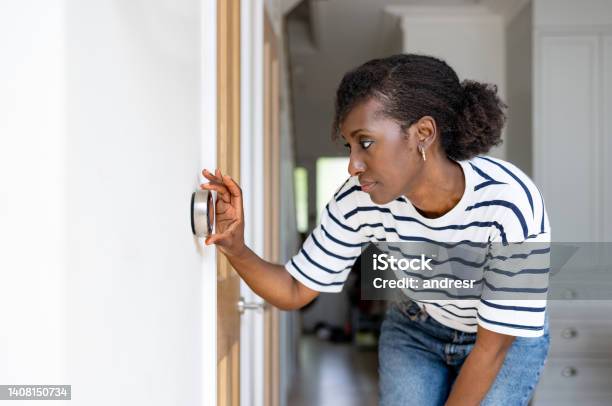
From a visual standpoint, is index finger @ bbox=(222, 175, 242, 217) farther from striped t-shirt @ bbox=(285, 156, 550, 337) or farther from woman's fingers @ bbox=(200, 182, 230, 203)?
striped t-shirt @ bbox=(285, 156, 550, 337)

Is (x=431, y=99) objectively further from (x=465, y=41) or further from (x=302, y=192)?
(x=302, y=192)

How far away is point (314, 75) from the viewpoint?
708 cm

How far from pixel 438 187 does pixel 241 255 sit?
16.6 inches

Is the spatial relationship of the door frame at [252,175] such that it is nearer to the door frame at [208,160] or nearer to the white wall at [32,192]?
the door frame at [208,160]

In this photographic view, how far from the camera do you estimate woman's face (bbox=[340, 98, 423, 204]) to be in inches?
51.3

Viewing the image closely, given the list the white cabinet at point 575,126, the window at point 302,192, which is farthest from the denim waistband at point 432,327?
the window at point 302,192

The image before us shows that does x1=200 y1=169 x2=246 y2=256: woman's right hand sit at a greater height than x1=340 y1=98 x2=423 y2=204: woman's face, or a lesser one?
lesser

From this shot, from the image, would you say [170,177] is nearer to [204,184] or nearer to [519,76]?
[204,184]

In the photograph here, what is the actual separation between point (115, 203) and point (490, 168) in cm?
94

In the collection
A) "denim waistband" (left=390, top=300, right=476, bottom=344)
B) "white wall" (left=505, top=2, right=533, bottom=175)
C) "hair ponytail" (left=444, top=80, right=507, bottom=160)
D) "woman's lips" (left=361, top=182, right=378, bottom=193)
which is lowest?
"denim waistband" (left=390, top=300, right=476, bottom=344)

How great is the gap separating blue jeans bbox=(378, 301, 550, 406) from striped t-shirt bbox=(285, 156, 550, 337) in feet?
0.13

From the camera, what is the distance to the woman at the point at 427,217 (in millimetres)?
1322

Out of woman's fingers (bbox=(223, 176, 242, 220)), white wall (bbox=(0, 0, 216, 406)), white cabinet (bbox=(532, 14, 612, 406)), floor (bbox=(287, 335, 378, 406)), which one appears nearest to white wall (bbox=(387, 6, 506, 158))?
white cabinet (bbox=(532, 14, 612, 406))

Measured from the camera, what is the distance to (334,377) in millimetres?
5535
